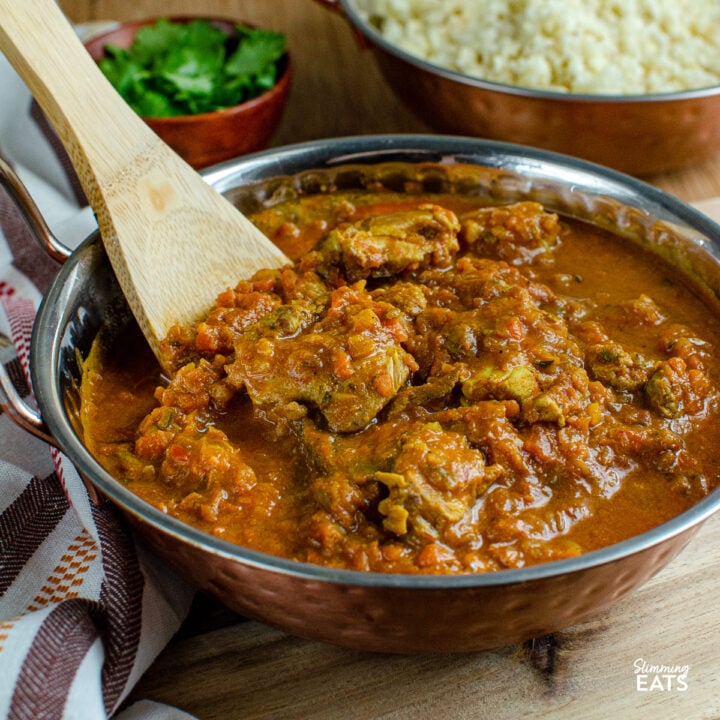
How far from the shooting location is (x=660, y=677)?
2557 mm

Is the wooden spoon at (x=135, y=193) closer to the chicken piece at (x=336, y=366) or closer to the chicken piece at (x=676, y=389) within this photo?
the chicken piece at (x=336, y=366)

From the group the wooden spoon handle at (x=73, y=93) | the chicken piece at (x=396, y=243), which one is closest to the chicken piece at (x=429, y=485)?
the chicken piece at (x=396, y=243)

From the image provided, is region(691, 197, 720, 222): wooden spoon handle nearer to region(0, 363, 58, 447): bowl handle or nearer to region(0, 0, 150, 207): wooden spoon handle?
region(0, 0, 150, 207): wooden spoon handle

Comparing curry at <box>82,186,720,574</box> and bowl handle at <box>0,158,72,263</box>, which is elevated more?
bowl handle at <box>0,158,72,263</box>

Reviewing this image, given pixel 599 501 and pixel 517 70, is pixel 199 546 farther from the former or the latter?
pixel 517 70

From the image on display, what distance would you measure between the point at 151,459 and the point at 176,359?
0.43 m

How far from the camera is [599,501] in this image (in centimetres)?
256

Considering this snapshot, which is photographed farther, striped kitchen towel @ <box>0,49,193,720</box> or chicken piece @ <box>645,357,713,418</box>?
chicken piece @ <box>645,357,713,418</box>

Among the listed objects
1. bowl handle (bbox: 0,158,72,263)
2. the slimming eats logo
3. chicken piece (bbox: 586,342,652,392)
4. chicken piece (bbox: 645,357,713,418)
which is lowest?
the slimming eats logo

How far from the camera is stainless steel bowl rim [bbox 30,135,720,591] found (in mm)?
2035

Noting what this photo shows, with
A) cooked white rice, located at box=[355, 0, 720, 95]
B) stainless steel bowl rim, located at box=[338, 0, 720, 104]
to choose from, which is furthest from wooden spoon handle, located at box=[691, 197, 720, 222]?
cooked white rice, located at box=[355, 0, 720, 95]

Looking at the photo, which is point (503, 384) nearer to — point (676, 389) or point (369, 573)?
point (676, 389)

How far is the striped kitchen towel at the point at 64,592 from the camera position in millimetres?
2301

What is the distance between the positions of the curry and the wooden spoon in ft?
0.37
